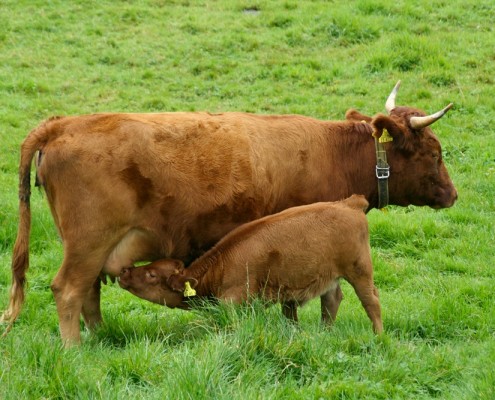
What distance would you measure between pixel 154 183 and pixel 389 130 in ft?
8.27

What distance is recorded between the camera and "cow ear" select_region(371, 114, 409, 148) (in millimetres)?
8336

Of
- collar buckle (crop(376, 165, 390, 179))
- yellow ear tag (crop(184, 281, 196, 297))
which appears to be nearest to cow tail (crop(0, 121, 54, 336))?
yellow ear tag (crop(184, 281, 196, 297))

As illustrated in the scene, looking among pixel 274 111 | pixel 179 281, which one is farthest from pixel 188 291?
pixel 274 111

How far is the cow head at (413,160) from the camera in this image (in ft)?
28.0

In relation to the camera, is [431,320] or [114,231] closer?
[114,231]

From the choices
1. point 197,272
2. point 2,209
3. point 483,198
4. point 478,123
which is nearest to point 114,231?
point 197,272

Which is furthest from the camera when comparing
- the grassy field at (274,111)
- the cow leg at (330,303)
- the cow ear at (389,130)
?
the cow ear at (389,130)

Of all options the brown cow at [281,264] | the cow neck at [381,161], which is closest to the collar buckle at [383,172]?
the cow neck at [381,161]

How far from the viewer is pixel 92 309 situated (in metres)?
7.72

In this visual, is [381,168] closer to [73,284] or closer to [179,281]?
[179,281]

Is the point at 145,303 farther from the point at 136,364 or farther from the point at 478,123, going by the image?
the point at 478,123

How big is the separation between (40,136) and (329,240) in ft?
8.39

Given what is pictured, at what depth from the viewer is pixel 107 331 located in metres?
7.51

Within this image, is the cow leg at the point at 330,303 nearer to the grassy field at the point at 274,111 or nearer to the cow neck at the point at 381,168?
the grassy field at the point at 274,111
